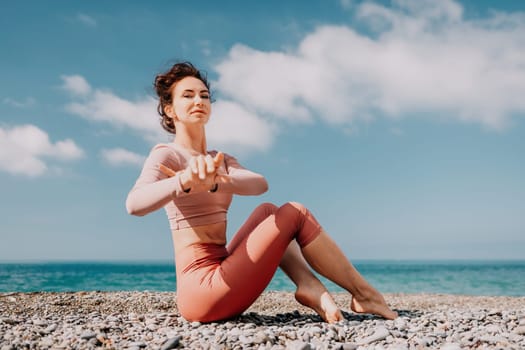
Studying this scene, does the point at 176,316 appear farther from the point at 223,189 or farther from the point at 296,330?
the point at 223,189

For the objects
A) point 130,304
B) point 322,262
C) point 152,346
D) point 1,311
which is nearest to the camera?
point 152,346

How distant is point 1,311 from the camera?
7621mm

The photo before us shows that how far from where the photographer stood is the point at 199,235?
439cm

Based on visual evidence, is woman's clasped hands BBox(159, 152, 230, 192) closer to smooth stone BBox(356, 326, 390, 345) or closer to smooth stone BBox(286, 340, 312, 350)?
smooth stone BBox(286, 340, 312, 350)

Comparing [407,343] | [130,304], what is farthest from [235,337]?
[130,304]

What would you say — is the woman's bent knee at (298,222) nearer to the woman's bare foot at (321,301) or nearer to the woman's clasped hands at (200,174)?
the woman's bare foot at (321,301)

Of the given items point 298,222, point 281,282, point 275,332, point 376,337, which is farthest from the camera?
point 281,282

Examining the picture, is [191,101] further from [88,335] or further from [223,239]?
[88,335]

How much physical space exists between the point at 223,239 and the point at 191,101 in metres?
1.35

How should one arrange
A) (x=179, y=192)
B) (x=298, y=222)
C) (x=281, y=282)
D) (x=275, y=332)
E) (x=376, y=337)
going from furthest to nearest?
(x=281, y=282)
(x=298, y=222)
(x=275, y=332)
(x=376, y=337)
(x=179, y=192)

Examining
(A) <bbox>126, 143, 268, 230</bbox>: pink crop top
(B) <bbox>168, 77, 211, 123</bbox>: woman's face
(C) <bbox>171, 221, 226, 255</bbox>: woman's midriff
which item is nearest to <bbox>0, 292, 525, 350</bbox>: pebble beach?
(C) <bbox>171, 221, 226, 255</bbox>: woman's midriff

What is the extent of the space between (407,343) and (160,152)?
2583 mm

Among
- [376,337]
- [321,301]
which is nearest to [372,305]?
[321,301]

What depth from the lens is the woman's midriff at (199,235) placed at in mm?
4395
